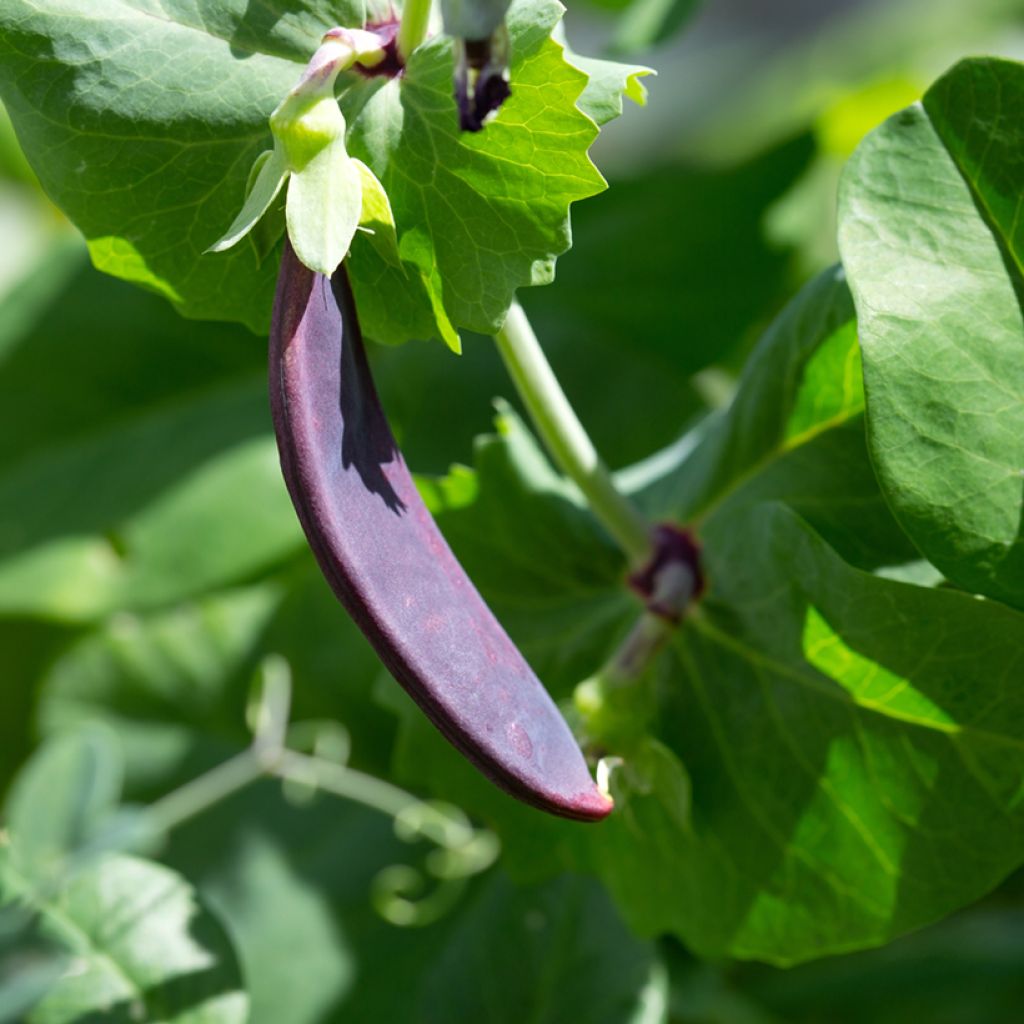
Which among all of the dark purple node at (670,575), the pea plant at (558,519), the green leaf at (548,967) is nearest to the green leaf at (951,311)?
the pea plant at (558,519)

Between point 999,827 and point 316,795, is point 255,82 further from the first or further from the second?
point 316,795

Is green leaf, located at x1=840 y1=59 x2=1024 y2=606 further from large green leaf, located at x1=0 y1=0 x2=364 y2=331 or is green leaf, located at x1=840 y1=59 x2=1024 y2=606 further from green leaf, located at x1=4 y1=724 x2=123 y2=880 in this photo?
green leaf, located at x1=4 y1=724 x2=123 y2=880

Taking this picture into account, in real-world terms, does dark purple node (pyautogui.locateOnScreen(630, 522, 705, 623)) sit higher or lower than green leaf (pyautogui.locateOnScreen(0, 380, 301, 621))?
higher

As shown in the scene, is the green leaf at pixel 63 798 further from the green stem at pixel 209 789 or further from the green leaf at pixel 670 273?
the green leaf at pixel 670 273

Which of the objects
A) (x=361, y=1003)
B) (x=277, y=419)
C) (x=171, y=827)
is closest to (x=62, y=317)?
(x=171, y=827)

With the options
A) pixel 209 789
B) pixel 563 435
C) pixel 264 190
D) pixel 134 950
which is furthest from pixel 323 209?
pixel 209 789

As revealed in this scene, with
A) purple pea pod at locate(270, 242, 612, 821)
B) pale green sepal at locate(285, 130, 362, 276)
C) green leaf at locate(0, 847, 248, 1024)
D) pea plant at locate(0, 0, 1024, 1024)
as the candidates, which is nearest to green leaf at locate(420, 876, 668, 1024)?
pea plant at locate(0, 0, 1024, 1024)

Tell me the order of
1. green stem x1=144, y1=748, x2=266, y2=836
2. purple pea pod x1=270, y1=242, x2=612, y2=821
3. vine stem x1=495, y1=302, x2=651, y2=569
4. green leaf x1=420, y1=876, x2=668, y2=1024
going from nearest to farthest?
purple pea pod x1=270, y1=242, x2=612, y2=821
vine stem x1=495, y1=302, x2=651, y2=569
green leaf x1=420, y1=876, x2=668, y2=1024
green stem x1=144, y1=748, x2=266, y2=836
